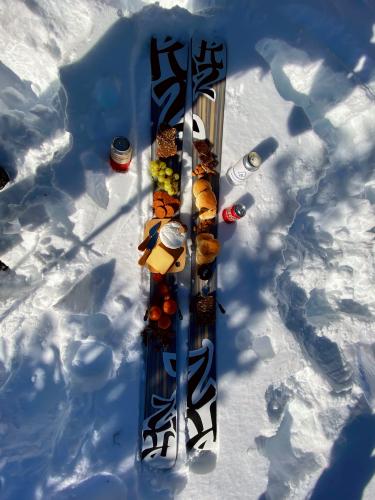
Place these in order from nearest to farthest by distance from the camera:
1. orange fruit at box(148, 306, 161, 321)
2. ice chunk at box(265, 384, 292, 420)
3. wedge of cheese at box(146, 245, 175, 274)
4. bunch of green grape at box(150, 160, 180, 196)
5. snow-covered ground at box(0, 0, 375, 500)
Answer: wedge of cheese at box(146, 245, 175, 274), snow-covered ground at box(0, 0, 375, 500), orange fruit at box(148, 306, 161, 321), bunch of green grape at box(150, 160, 180, 196), ice chunk at box(265, 384, 292, 420)

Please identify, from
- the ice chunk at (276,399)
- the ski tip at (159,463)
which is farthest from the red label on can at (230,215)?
the ski tip at (159,463)

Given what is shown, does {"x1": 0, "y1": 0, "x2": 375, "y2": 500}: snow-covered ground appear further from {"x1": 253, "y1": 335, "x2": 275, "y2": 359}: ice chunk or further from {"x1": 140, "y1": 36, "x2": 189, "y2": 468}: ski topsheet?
{"x1": 140, "y1": 36, "x2": 189, "y2": 468}: ski topsheet

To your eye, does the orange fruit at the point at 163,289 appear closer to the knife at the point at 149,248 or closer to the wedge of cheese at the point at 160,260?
the wedge of cheese at the point at 160,260

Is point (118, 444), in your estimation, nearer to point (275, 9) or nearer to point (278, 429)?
point (278, 429)

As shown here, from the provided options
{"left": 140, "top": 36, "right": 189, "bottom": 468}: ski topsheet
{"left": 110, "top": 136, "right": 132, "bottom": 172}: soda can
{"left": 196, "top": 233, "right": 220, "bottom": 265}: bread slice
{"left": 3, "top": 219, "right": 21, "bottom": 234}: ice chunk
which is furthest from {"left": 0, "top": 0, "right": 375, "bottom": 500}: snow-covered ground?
{"left": 196, "top": 233, "right": 220, "bottom": 265}: bread slice

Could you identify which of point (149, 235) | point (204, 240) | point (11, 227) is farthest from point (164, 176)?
point (11, 227)

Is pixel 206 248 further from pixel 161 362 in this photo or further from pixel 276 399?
pixel 276 399
